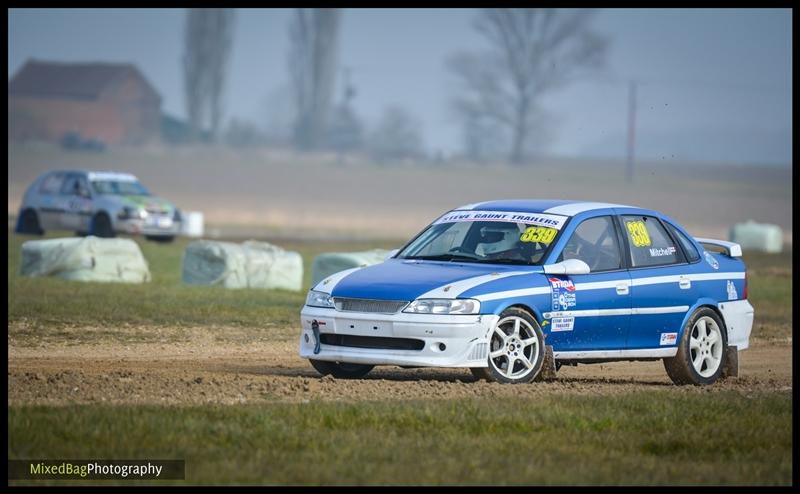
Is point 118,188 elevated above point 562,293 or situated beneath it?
elevated above

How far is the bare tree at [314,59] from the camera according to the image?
10788 cm

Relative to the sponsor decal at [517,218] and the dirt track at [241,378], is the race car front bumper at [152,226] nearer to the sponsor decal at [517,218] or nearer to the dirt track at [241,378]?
the dirt track at [241,378]

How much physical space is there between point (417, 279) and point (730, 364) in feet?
10.1

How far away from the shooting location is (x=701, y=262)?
1242cm

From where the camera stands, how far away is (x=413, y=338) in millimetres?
10719

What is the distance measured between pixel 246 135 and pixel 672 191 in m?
29.8

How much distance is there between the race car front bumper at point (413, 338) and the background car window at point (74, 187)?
24.8 meters

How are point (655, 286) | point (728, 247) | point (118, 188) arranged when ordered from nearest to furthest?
1. point (655, 286)
2. point (728, 247)
3. point (118, 188)

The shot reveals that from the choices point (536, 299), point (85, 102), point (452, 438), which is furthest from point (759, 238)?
point (85, 102)

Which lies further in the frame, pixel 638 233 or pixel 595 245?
pixel 638 233

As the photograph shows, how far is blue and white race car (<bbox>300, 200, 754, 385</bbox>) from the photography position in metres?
10.7

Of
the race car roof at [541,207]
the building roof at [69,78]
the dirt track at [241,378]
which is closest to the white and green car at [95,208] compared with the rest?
the dirt track at [241,378]

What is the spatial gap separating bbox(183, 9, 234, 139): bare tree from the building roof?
2931 millimetres

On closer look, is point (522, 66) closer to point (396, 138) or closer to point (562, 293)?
point (396, 138)
